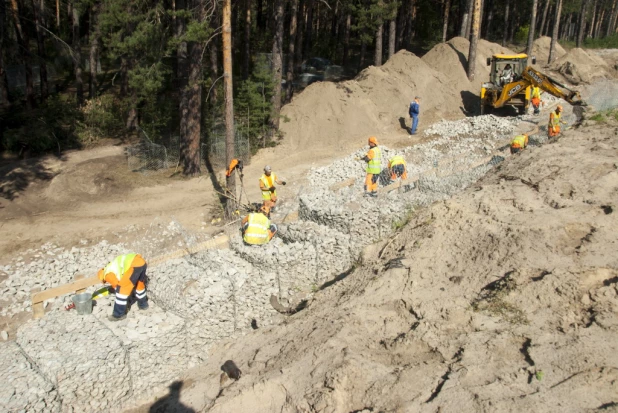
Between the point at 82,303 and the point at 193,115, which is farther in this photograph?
the point at 193,115

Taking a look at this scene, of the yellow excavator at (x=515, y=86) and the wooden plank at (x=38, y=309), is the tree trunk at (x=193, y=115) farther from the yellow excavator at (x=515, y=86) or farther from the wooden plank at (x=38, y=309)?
the yellow excavator at (x=515, y=86)

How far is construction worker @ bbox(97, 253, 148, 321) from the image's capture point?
8164 millimetres

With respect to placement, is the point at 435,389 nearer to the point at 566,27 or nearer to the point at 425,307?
the point at 425,307

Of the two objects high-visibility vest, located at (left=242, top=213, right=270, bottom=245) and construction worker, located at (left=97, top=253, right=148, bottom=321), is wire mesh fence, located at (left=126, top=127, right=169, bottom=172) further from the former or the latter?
construction worker, located at (left=97, top=253, right=148, bottom=321)

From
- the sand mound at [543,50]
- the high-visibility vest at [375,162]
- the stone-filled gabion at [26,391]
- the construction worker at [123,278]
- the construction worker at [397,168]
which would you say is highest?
the sand mound at [543,50]

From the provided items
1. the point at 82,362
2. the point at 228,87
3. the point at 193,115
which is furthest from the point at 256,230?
the point at 193,115

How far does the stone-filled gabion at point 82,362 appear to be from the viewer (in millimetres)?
6988

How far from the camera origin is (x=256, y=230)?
9.93m

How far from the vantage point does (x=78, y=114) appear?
816 inches

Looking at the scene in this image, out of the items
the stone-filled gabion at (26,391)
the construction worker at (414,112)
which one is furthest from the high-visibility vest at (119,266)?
the construction worker at (414,112)

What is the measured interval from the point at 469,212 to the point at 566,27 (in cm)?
5742

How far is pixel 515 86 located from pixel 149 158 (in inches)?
546

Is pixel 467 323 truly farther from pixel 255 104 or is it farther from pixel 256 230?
pixel 255 104

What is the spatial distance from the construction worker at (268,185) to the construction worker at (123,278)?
429cm
